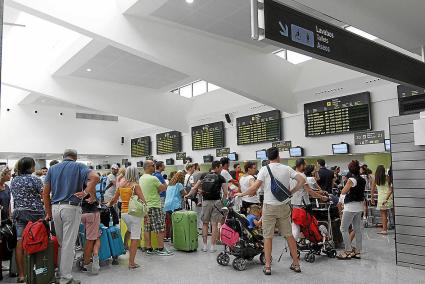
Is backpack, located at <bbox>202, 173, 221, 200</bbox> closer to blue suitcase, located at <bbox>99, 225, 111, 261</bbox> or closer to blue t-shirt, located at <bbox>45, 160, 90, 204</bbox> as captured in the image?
blue suitcase, located at <bbox>99, 225, 111, 261</bbox>

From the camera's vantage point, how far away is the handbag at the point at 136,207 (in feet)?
17.2

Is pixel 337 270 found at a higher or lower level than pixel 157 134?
lower

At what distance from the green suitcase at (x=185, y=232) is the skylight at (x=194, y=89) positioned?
319 inches

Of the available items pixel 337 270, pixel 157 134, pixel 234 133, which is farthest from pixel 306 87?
pixel 157 134

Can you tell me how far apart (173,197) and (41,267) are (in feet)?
9.71

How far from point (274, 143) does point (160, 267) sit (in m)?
6.55

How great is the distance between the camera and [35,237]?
4.28 metres

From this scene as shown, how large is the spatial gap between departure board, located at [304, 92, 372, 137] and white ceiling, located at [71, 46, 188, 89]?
4.70m

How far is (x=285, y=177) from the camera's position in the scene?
4.93m

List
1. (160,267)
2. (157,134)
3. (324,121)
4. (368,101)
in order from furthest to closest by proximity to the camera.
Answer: (157,134) → (324,121) → (368,101) → (160,267)

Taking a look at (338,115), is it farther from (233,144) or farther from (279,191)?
(279,191)

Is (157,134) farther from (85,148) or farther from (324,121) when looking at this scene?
(324,121)

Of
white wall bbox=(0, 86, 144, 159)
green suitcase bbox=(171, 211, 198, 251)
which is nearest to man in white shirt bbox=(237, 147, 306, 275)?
green suitcase bbox=(171, 211, 198, 251)

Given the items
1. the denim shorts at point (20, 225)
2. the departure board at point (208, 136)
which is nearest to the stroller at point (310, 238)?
the denim shorts at point (20, 225)
